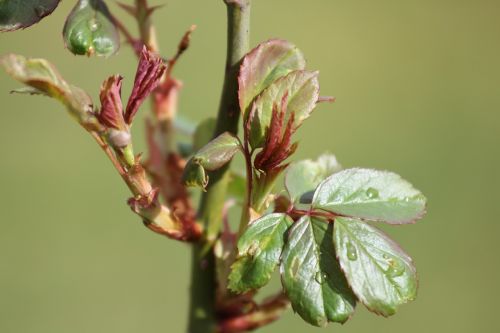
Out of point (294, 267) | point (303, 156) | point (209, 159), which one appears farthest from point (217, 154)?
point (303, 156)

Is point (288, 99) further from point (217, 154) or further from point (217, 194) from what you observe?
point (217, 194)

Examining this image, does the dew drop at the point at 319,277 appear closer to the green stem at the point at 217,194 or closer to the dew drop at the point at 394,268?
the dew drop at the point at 394,268

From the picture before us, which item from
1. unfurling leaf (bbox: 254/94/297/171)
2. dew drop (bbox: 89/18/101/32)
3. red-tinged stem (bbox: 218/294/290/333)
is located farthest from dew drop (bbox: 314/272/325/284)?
dew drop (bbox: 89/18/101/32)

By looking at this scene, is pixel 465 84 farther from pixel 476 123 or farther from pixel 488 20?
pixel 488 20

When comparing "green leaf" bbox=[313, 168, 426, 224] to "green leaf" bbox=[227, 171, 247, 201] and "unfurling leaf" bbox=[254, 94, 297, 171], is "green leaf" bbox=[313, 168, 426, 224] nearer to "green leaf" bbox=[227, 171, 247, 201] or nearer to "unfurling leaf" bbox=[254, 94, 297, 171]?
"unfurling leaf" bbox=[254, 94, 297, 171]

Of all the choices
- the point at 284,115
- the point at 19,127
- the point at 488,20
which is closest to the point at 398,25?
the point at 488,20

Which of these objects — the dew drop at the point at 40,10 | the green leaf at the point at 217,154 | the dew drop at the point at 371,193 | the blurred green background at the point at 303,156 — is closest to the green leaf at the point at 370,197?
the dew drop at the point at 371,193
